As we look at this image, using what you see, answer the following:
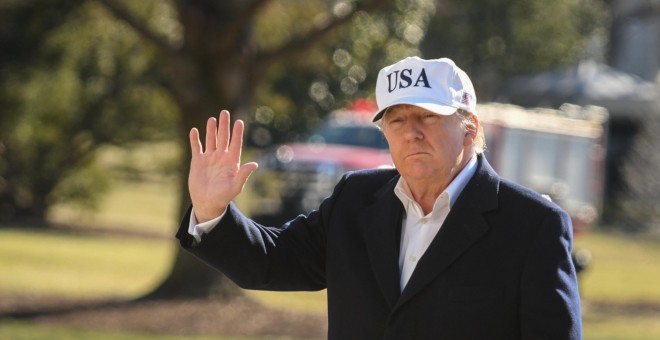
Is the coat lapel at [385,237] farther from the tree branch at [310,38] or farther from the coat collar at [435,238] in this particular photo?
the tree branch at [310,38]

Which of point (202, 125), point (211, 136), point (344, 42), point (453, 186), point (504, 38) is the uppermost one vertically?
point (211, 136)

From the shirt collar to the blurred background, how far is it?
7625 millimetres

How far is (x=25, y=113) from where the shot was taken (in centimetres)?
2120

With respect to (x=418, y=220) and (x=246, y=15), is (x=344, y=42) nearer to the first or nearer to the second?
(x=246, y=15)

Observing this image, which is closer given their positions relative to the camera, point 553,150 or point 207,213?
point 207,213

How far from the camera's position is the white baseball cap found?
365cm

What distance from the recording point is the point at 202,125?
13.2m

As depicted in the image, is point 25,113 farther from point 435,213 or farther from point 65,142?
point 435,213

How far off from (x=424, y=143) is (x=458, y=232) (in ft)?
0.91

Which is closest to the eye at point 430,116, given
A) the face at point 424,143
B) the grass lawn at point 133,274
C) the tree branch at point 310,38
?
the face at point 424,143

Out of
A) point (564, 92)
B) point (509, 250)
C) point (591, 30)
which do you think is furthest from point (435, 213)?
point (591, 30)

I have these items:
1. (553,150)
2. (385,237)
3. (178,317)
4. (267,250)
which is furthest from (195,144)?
(553,150)

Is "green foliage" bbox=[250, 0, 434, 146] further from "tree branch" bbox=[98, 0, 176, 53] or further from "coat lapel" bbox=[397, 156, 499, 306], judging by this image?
"coat lapel" bbox=[397, 156, 499, 306]

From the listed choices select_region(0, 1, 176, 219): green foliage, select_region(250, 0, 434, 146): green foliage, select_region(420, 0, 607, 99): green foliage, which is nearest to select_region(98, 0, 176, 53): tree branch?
select_region(250, 0, 434, 146): green foliage
